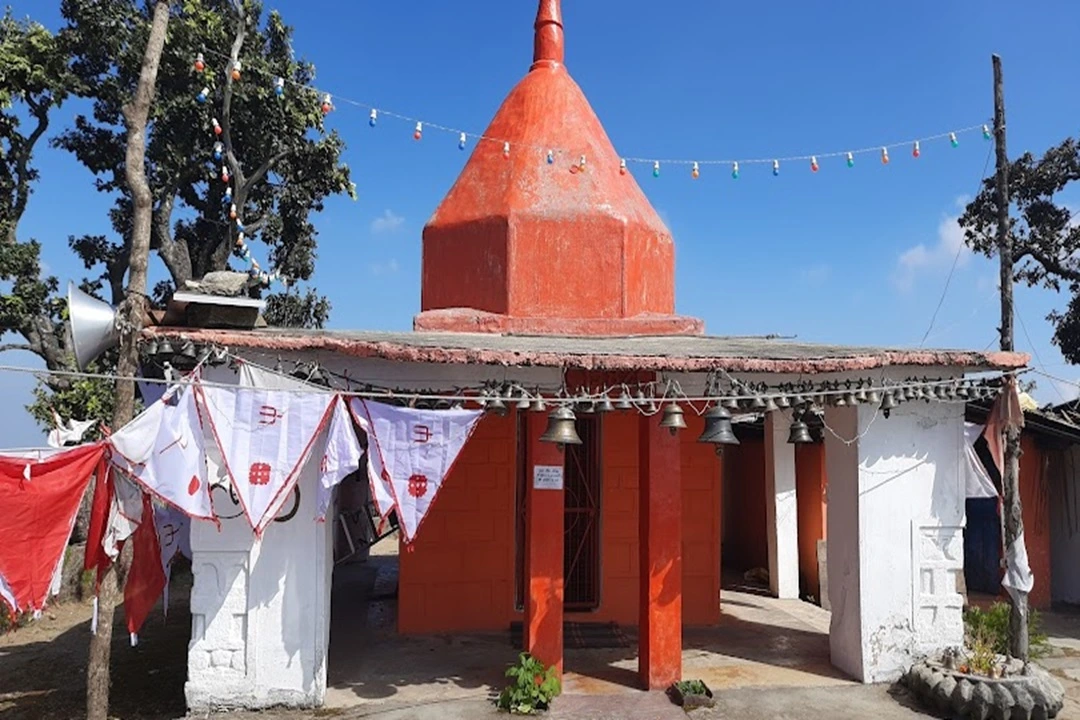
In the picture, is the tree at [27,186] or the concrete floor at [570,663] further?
the tree at [27,186]

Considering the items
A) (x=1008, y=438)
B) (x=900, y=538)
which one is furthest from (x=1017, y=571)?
(x=1008, y=438)

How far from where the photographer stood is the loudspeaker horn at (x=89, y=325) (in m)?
6.08

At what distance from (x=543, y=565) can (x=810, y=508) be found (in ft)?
21.1

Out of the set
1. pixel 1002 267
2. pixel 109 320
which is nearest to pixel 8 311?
pixel 109 320

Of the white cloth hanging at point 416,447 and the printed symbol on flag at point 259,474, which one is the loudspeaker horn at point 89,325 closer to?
the printed symbol on flag at point 259,474

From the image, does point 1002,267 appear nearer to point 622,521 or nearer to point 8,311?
point 622,521

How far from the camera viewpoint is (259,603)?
6648 mm

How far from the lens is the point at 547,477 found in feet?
24.0

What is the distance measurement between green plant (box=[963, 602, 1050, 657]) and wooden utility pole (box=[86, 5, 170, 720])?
8.34 meters

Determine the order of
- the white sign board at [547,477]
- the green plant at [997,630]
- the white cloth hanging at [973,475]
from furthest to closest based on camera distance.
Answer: the green plant at [997,630], the white cloth hanging at [973,475], the white sign board at [547,477]

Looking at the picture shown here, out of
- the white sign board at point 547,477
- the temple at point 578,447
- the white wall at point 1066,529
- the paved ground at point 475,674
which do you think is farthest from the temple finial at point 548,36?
the white wall at point 1066,529

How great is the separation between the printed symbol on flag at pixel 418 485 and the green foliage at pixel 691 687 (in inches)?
116

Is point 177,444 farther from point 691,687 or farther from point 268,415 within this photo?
point 691,687

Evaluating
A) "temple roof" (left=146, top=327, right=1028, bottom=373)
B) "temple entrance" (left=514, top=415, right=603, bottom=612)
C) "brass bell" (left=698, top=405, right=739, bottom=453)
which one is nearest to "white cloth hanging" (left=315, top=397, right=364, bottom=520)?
"temple roof" (left=146, top=327, right=1028, bottom=373)
